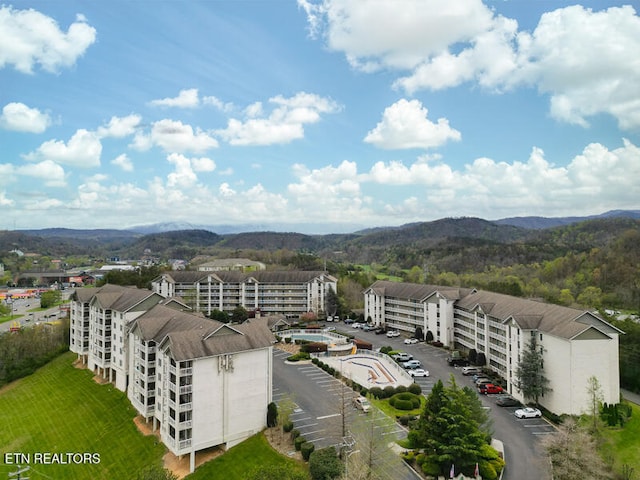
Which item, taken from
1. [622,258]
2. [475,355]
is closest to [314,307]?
[475,355]

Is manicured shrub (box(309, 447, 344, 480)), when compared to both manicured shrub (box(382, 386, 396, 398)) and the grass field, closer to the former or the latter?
the grass field

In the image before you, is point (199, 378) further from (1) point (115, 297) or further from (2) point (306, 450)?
(1) point (115, 297)

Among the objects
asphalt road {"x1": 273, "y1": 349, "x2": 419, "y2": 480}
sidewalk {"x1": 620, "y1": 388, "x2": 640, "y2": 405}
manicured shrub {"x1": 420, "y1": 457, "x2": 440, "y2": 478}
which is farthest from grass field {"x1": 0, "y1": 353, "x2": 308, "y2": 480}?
sidewalk {"x1": 620, "y1": 388, "x2": 640, "y2": 405}

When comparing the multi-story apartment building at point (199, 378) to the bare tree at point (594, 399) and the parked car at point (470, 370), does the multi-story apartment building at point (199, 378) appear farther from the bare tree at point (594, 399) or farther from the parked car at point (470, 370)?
the bare tree at point (594, 399)

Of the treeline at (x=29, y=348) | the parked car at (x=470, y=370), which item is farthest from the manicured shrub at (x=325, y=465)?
the treeline at (x=29, y=348)

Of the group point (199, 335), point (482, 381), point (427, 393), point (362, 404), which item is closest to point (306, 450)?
point (362, 404)

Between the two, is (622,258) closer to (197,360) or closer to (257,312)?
(257,312)
